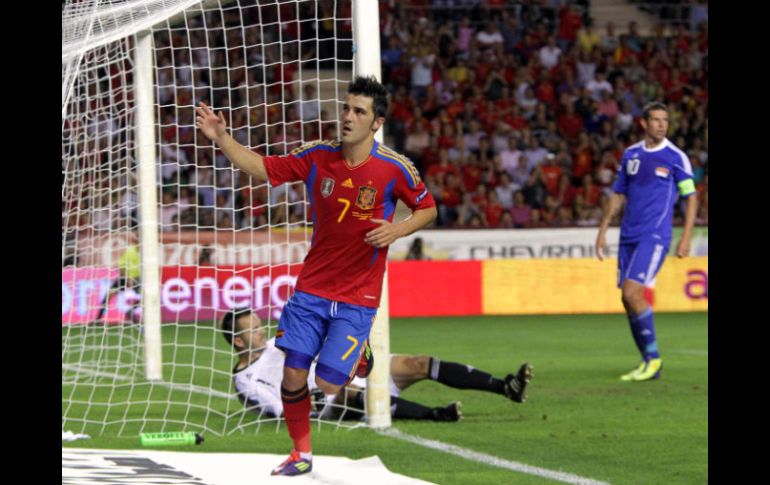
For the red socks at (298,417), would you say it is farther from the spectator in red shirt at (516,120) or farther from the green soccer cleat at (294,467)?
the spectator in red shirt at (516,120)

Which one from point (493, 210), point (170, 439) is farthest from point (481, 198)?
point (170, 439)

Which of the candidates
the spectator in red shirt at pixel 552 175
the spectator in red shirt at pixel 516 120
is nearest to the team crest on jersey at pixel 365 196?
the spectator in red shirt at pixel 552 175

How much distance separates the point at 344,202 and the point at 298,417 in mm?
1127

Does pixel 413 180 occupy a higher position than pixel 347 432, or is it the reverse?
pixel 413 180

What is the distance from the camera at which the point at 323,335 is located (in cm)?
677

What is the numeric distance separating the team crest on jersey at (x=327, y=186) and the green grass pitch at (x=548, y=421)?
1.48 m

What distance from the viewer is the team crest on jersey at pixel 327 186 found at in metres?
6.64

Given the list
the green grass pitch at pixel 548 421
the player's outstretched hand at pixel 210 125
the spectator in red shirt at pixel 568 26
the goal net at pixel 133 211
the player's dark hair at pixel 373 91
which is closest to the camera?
the player's outstretched hand at pixel 210 125
